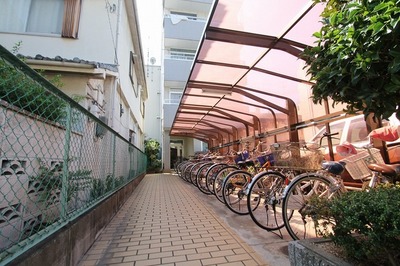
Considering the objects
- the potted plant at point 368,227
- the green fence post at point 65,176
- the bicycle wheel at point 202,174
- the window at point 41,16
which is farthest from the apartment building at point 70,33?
the potted plant at point 368,227

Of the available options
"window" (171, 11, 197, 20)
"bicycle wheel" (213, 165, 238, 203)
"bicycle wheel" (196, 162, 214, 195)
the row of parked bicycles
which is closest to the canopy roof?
the row of parked bicycles

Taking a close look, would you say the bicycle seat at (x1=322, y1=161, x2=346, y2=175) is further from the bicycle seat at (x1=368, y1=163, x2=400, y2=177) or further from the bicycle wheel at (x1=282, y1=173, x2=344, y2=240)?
the bicycle seat at (x1=368, y1=163, x2=400, y2=177)

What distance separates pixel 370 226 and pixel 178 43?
15.6m

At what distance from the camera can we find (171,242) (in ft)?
8.45

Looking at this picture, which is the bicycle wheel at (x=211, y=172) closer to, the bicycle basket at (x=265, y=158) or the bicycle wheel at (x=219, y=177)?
the bicycle wheel at (x=219, y=177)

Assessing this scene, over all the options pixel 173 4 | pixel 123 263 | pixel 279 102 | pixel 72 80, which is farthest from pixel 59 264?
pixel 173 4

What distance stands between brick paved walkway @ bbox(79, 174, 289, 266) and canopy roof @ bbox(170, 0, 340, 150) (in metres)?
1.99

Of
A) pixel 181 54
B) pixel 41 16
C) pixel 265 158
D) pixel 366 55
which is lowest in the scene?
pixel 265 158

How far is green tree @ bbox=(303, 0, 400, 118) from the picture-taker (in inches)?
44.2

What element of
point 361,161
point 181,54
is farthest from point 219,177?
point 181,54

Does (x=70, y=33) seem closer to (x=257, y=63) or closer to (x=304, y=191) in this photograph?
(x=257, y=63)

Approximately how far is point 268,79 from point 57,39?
5400 millimetres

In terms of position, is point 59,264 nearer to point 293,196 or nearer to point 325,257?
point 325,257

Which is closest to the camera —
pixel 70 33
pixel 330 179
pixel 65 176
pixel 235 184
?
pixel 65 176
